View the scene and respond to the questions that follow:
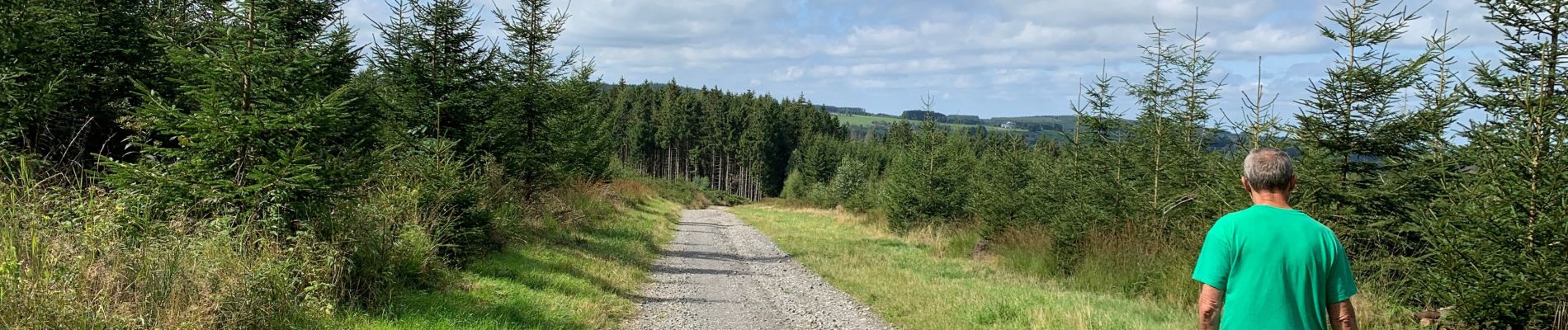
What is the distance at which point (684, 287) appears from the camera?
1135cm

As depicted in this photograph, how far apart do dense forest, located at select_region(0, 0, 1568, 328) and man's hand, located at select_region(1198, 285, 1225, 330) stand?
474 centimetres

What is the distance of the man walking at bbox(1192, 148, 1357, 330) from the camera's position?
124 inches

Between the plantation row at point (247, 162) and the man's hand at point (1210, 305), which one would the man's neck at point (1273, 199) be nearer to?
the man's hand at point (1210, 305)

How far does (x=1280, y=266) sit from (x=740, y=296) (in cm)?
789

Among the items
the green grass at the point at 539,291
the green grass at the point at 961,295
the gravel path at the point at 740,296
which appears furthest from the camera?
the gravel path at the point at 740,296

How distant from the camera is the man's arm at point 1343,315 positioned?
10.6 ft

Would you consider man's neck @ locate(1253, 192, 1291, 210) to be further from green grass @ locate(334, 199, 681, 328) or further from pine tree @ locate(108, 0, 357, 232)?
pine tree @ locate(108, 0, 357, 232)

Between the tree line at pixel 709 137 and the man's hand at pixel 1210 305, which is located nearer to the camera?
the man's hand at pixel 1210 305

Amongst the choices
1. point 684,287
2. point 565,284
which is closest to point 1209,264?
point 565,284

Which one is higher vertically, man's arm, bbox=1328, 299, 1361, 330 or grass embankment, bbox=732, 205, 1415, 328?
man's arm, bbox=1328, 299, 1361, 330

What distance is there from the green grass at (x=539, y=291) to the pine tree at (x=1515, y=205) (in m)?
7.59

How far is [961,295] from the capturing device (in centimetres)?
955

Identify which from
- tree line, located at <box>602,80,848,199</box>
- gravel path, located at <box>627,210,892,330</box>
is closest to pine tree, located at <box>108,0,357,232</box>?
gravel path, located at <box>627,210,892,330</box>

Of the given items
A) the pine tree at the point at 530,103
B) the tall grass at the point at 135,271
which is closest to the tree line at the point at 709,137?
the pine tree at the point at 530,103
